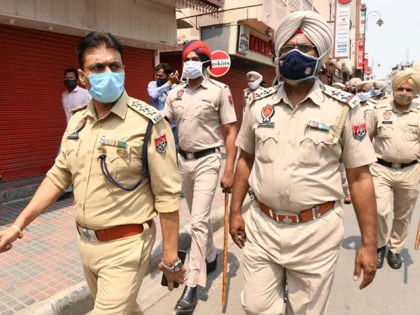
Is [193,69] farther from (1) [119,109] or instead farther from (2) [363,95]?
(2) [363,95]

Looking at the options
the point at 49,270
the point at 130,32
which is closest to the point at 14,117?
the point at 130,32

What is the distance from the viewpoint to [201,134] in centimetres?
346

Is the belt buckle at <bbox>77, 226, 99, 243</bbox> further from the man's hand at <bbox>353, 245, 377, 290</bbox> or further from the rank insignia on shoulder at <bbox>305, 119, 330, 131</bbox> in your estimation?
the man's hand at <bbox>353, 245, 377, 290</bbox>

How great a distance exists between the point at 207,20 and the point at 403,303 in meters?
10.6

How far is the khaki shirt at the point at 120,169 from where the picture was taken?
1.89 m

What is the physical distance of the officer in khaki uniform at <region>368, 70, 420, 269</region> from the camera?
383 centimetres

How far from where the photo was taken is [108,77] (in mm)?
1900

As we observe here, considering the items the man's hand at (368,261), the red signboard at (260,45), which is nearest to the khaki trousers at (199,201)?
the man's hand at (368,261)

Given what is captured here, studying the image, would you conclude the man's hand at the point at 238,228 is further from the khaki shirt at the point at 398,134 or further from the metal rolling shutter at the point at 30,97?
the metal rolling shutter at the point at 30,97

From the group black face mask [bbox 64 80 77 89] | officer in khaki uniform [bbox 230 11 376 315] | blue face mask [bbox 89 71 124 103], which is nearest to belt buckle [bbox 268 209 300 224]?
officer in khaki uniform [bbox 230 11 376 315]

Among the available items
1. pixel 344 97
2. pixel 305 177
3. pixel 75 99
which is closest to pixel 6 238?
pixel 305 177

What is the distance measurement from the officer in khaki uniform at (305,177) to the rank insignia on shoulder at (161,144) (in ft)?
1.82

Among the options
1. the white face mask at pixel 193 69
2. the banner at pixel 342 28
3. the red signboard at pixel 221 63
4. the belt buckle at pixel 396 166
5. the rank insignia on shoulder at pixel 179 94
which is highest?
the banner at pixel 342 28

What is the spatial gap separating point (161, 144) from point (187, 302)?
5.55 feet
